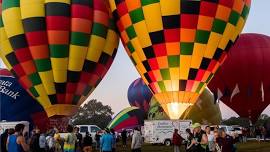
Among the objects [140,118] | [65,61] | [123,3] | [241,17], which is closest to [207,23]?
[241,17]

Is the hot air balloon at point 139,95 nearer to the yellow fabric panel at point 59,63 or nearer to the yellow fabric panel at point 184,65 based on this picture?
the yellow fabric panel at point 59,63

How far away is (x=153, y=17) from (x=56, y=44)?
4.10m

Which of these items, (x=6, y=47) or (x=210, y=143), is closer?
(x=210, y=143)

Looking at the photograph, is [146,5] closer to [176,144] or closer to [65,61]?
[65,61]

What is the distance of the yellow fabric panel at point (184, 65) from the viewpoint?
17.5 meters

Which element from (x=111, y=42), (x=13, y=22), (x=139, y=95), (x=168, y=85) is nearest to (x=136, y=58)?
(x=111, y=42)

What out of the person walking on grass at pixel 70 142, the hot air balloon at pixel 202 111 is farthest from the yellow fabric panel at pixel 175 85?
the hot air balloon at pixel 202 111

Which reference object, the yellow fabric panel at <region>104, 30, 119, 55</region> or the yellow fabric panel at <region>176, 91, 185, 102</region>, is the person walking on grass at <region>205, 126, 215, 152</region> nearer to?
the yellow fabric panel at <region>176, 91, 185, 102</region>

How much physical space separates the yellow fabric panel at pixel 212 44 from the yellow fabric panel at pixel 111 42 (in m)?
4.20

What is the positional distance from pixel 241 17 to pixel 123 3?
4769mm

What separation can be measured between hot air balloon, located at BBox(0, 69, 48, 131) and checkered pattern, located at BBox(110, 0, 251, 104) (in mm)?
7687

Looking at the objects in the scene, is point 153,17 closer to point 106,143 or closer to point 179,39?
point 179,39

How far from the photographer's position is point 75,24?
61.5 ft

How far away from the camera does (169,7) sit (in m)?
17.2
